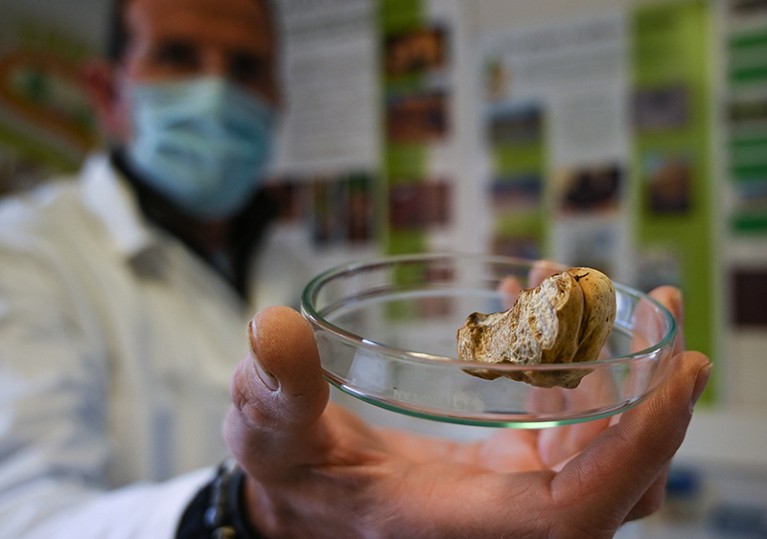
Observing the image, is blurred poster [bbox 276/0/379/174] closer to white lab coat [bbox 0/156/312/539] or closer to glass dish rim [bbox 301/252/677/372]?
white lab coat [bbox 0/156/312/539]

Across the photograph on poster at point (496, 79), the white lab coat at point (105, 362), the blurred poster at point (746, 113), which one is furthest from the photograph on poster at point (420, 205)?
the blurred poster at point (746, 113)

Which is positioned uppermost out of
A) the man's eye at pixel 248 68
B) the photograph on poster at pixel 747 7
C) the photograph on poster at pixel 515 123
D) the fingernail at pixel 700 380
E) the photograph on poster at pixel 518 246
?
the photograph on poster at pixel 747 7

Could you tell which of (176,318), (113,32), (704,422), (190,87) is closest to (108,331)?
(176,318)

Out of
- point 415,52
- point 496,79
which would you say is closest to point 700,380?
point 496,79

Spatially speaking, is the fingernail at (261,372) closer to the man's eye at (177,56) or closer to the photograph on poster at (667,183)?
the man's eye at (177,56)

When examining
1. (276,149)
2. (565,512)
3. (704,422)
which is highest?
(276,149)

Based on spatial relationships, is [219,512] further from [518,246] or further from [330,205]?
[330,205]

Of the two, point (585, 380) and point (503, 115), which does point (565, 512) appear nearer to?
point (585, 380)
